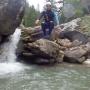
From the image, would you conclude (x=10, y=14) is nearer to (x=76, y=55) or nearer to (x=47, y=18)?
(x=47, y=18)

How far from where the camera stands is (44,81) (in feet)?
43.3

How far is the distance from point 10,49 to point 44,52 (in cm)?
286

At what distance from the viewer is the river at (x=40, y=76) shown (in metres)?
12.2

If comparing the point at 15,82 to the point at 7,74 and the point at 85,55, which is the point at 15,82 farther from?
the point at 85,55

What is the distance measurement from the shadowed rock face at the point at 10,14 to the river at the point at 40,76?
1.71m

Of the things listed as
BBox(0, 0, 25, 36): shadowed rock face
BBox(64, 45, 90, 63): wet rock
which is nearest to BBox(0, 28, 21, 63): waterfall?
BBox(0, 0, 25, 36): shadowed rock face

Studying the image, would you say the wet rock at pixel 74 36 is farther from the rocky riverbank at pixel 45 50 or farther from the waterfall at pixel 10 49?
the waterfall at pixel 10 49

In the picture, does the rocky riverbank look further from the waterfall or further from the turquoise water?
the turquoise water

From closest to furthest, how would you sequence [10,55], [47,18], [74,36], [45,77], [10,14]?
[45,77] → [10,14] → [47,18] → [10,55] → [74,36]

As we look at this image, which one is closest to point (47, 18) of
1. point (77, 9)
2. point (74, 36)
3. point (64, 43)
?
point (64, 43)

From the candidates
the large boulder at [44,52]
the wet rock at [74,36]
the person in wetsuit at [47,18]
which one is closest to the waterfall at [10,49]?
the large boulder at [44,52]

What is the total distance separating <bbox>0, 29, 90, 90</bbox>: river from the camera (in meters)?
12.2

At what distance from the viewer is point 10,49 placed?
20219mm

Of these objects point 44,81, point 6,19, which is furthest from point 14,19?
point 44,81
